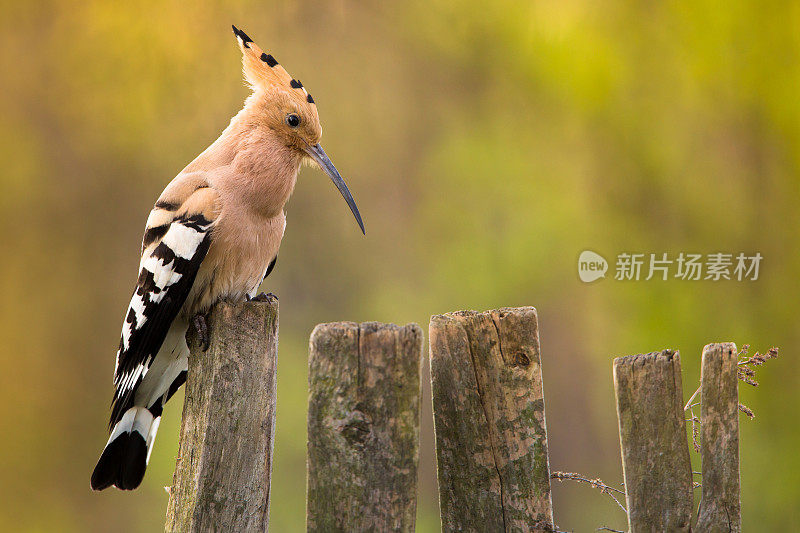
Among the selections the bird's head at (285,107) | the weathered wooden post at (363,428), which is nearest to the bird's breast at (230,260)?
the bird's head at (285,107)

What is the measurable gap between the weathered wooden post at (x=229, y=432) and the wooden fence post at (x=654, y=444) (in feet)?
1.88

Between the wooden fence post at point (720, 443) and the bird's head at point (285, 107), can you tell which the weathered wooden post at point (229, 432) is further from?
the wooden fence post at point (720, 443)

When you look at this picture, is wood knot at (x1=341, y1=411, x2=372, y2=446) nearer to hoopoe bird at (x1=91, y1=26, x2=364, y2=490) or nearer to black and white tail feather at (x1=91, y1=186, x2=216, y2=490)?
hoopoe bird at (x1=91, y1=26, x2=364, y2=490)

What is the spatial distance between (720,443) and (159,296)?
1.06 meters

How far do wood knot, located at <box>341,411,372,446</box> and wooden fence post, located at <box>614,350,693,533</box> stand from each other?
1.28 ft

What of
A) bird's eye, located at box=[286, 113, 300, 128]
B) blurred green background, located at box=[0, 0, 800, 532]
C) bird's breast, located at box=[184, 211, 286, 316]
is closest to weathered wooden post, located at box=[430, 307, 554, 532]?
bird's breast, located at box=[184, 211, 286, 316]

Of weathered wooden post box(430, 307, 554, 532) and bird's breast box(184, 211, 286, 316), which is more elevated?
bird's breast box(184, 211, 286, 316)

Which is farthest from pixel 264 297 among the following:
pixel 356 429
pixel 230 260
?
pixel 356 429

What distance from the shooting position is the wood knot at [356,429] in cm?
107

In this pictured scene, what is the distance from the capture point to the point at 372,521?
1062 millimetres

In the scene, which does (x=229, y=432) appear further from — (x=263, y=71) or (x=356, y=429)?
(x=263, y=71)

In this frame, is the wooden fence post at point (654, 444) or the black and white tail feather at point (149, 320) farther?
the black and white tail feather at point (149, 320)

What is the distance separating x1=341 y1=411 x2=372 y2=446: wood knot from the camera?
3.50ft

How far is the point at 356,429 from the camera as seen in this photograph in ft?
3.51
